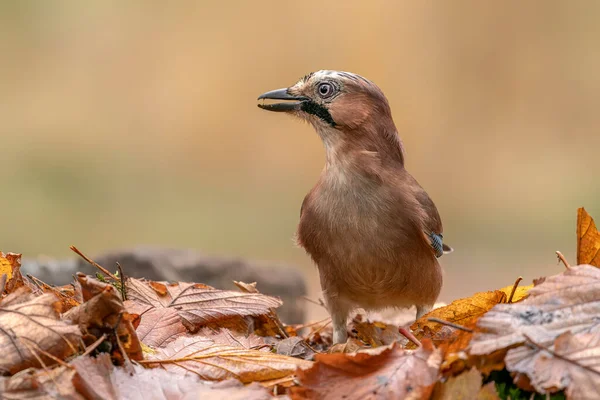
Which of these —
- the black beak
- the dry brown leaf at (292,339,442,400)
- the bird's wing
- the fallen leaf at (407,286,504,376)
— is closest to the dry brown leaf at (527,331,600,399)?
the dry brown leaf at (292,339,442,400)

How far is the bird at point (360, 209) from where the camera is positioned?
386 centimetres

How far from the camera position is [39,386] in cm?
203

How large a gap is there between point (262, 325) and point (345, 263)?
23.5 inches

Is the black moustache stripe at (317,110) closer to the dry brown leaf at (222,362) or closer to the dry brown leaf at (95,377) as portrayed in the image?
the dry brown leaf at (222,362)

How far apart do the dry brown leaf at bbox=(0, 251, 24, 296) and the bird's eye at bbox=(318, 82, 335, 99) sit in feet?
6.16

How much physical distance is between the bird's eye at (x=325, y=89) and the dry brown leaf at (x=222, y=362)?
71.1 inches

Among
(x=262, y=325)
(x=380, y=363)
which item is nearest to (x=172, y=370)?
(x=380, y=363)

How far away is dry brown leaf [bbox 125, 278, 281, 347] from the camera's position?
3.04 metres

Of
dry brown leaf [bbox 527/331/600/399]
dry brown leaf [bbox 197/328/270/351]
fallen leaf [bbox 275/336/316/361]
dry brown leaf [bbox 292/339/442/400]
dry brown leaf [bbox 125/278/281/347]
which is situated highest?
dry brown leaf [bbox 527/331/600/399]

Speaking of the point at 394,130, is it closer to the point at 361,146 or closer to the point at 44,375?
the point at 361,146

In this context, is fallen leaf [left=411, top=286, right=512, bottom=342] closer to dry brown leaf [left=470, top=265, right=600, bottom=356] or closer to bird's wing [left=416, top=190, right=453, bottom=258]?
dry brown leaf [left=470, top=265, right=600, bottom=356]

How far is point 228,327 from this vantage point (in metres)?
3.32

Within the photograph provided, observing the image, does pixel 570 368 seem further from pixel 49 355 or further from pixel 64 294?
pixel 64 294

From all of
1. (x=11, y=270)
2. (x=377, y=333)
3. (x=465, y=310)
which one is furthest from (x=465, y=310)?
(x=11, y=270)
